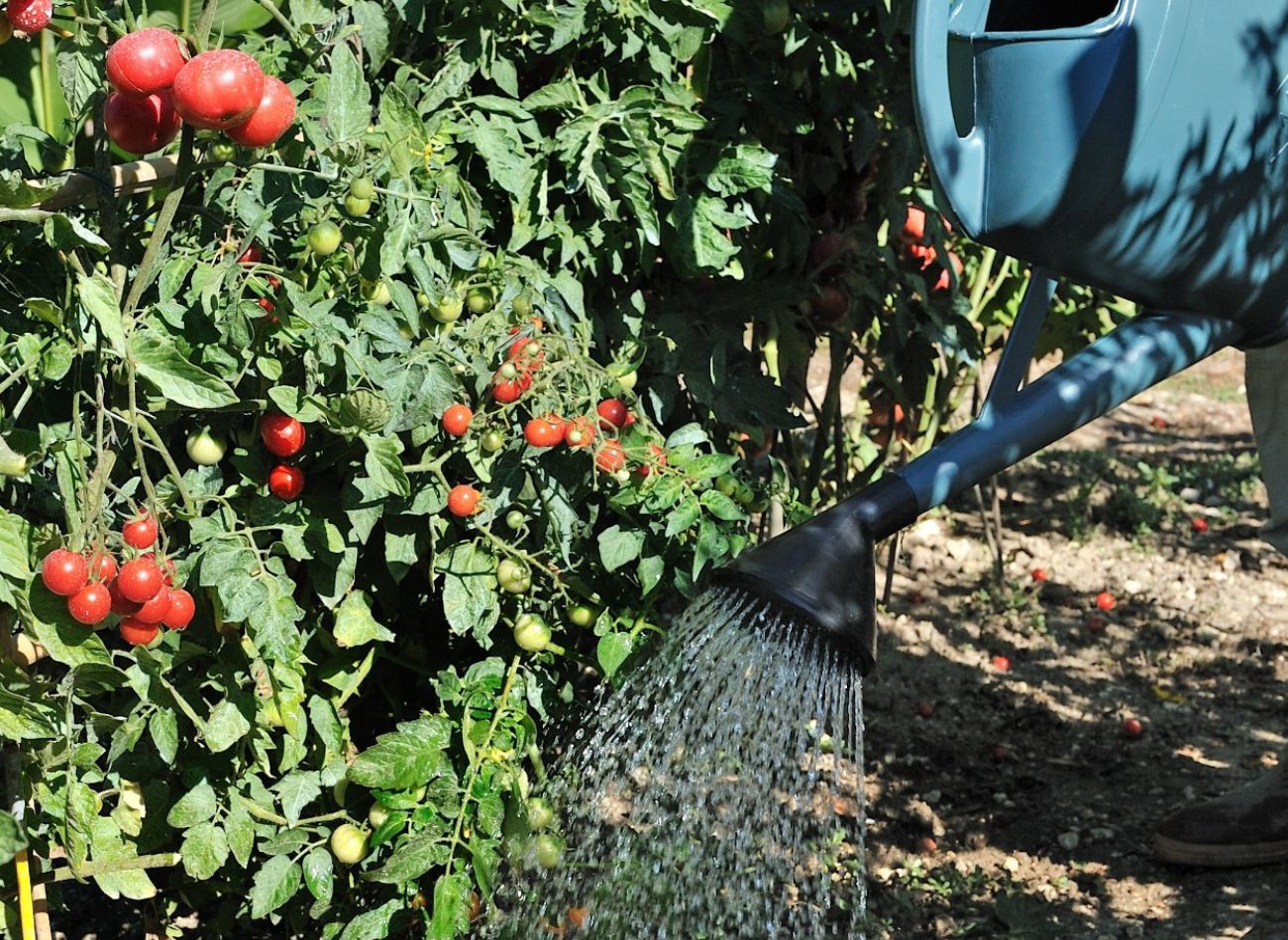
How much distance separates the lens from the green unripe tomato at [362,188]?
153 cm

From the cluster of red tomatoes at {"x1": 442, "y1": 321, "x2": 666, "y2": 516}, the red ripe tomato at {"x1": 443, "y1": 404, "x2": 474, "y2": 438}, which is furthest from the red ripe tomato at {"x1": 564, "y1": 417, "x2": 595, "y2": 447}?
the red ripe tomato at {"x1": 443, "y1": 404, "x2": 474, "y2": 438}

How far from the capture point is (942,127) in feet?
4.39

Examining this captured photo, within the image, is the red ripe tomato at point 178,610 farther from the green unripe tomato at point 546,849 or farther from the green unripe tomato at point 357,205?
the green unripe tomato at point 546,849

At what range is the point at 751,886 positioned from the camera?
7.89 ft

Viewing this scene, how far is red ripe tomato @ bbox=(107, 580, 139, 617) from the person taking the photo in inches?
56.6

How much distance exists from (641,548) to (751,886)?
2.57 feet

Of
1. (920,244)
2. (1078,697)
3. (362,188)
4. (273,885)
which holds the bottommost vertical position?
(273,885)

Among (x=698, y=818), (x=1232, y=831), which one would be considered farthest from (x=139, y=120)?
(x=1232, y=831)

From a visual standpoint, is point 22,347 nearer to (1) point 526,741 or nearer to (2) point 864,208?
(1) point 526,741

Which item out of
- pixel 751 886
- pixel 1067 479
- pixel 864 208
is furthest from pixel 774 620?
pixel 1067 479

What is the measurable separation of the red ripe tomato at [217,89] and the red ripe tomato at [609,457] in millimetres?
610

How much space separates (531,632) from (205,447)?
470 mm

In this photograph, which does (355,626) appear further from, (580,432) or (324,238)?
(324,238)

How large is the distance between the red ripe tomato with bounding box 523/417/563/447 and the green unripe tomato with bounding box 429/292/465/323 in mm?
154
